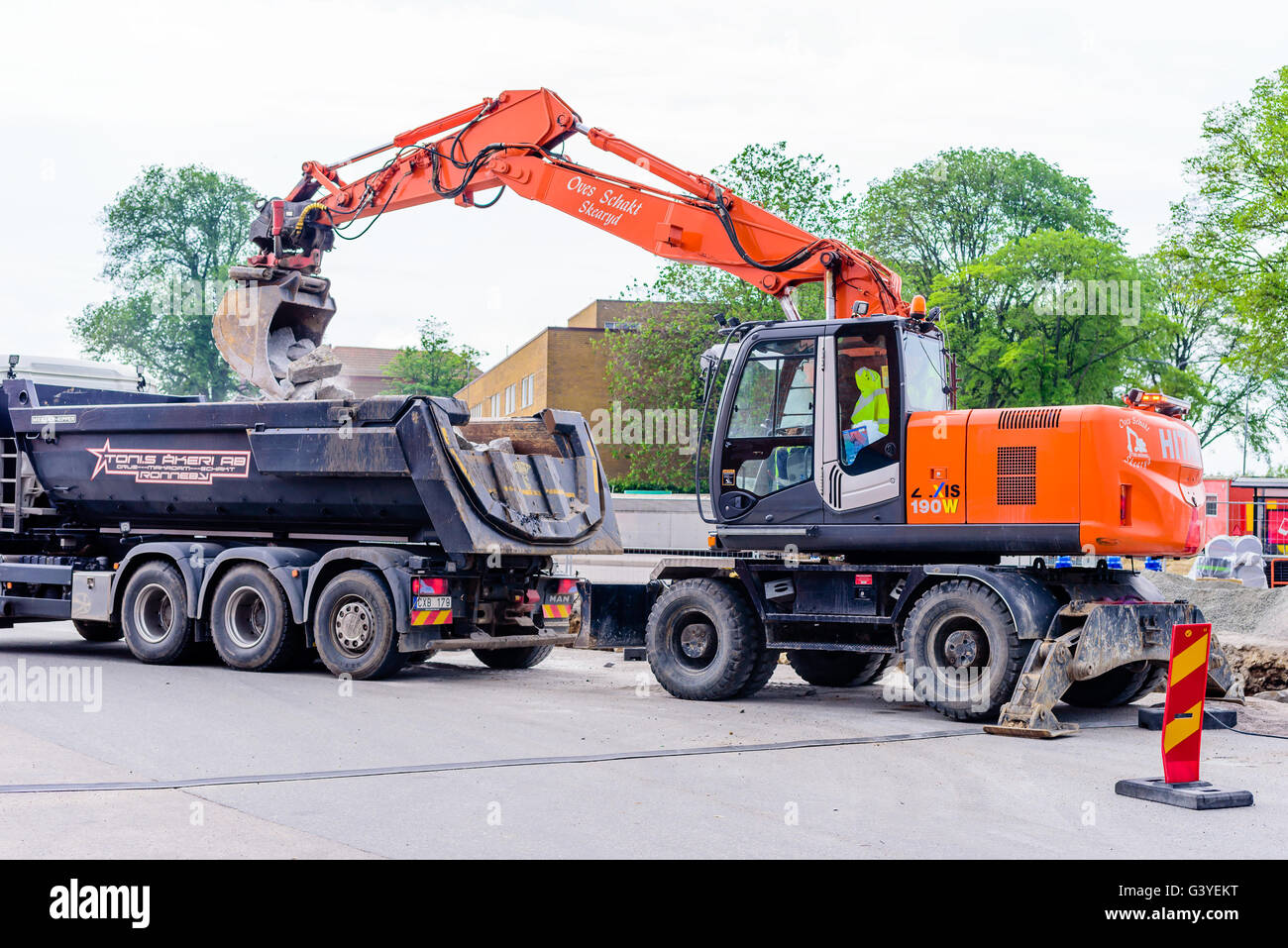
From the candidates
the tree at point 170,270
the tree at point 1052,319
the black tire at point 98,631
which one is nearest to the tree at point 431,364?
the tree at point 170,270

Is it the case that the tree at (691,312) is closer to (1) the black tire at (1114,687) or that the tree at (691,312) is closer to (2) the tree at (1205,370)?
(2) the tree at (1205,370)

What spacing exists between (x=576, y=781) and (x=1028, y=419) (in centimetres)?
487

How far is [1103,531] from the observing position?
10.2 meters

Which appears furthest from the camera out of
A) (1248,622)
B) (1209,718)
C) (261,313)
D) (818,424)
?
(1248,622)

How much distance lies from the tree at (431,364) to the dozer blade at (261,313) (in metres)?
50.4

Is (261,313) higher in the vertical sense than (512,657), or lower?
higher

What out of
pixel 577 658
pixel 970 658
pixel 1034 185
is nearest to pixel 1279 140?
pixel 1034 185

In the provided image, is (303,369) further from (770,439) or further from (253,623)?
(770,439)

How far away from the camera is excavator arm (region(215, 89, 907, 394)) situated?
41.4ft

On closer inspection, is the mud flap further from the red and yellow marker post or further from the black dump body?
the black dump body

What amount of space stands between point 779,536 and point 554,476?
3098mm

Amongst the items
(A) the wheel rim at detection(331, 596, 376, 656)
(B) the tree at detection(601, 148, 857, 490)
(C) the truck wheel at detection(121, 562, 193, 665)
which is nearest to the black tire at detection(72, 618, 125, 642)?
(C) the truck wheel at detection(121, 562, 193, 665)

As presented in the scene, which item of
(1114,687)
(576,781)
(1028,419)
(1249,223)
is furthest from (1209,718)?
(1249,223)

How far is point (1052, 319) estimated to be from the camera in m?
46.4
